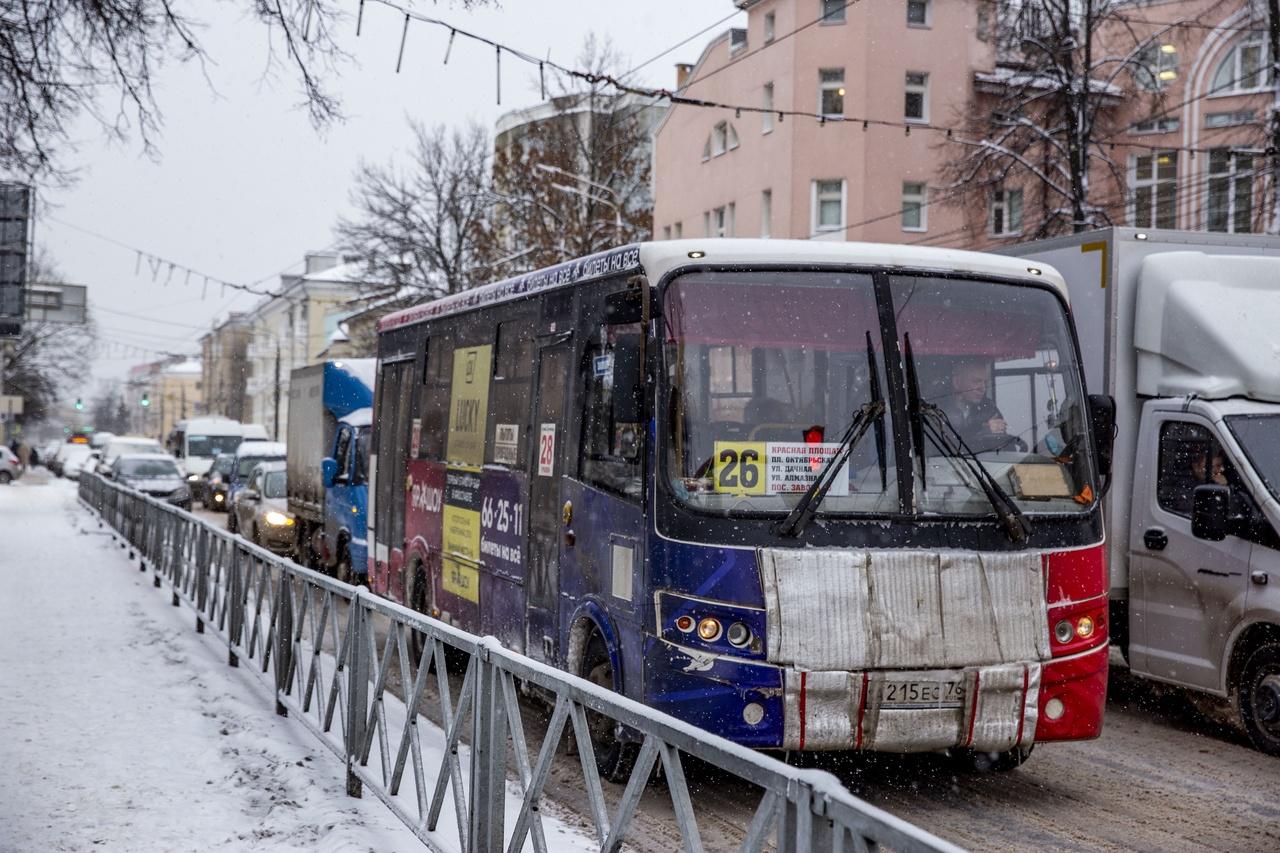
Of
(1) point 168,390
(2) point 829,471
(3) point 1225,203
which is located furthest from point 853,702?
(1) point 168,390

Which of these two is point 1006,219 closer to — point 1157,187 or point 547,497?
point 1157,187

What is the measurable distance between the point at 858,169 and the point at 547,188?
823cm

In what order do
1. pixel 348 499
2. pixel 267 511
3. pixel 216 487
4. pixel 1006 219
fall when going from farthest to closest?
1. pixel 216 487
2. pixel 1006 219
3. pixel 267 511
4. pixel 348 499

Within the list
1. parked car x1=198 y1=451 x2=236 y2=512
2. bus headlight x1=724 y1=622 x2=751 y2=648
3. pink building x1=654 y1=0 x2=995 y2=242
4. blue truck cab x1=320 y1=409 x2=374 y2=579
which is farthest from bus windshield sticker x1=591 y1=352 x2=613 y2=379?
pink building x1=654 y1=0 x2=995 y2=242

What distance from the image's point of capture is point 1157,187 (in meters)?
36.7

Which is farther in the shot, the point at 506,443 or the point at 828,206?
the point at 828,206

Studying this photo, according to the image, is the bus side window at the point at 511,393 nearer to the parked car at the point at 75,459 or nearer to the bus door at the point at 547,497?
the bus door at the point at 547,497

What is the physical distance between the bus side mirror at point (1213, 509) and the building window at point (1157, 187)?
81.9ft

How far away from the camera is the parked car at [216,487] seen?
37875mm

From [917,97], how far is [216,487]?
2052 centimetres

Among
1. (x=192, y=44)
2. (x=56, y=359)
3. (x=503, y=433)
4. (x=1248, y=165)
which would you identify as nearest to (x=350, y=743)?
(x=503, y=433)

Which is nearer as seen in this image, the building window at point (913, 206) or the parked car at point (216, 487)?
the parked car at point (216, 487)

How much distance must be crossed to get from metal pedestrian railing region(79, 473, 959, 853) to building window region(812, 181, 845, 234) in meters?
29.2

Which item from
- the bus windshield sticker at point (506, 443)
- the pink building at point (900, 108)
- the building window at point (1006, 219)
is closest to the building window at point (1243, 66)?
the pink building at point (900, 108)
